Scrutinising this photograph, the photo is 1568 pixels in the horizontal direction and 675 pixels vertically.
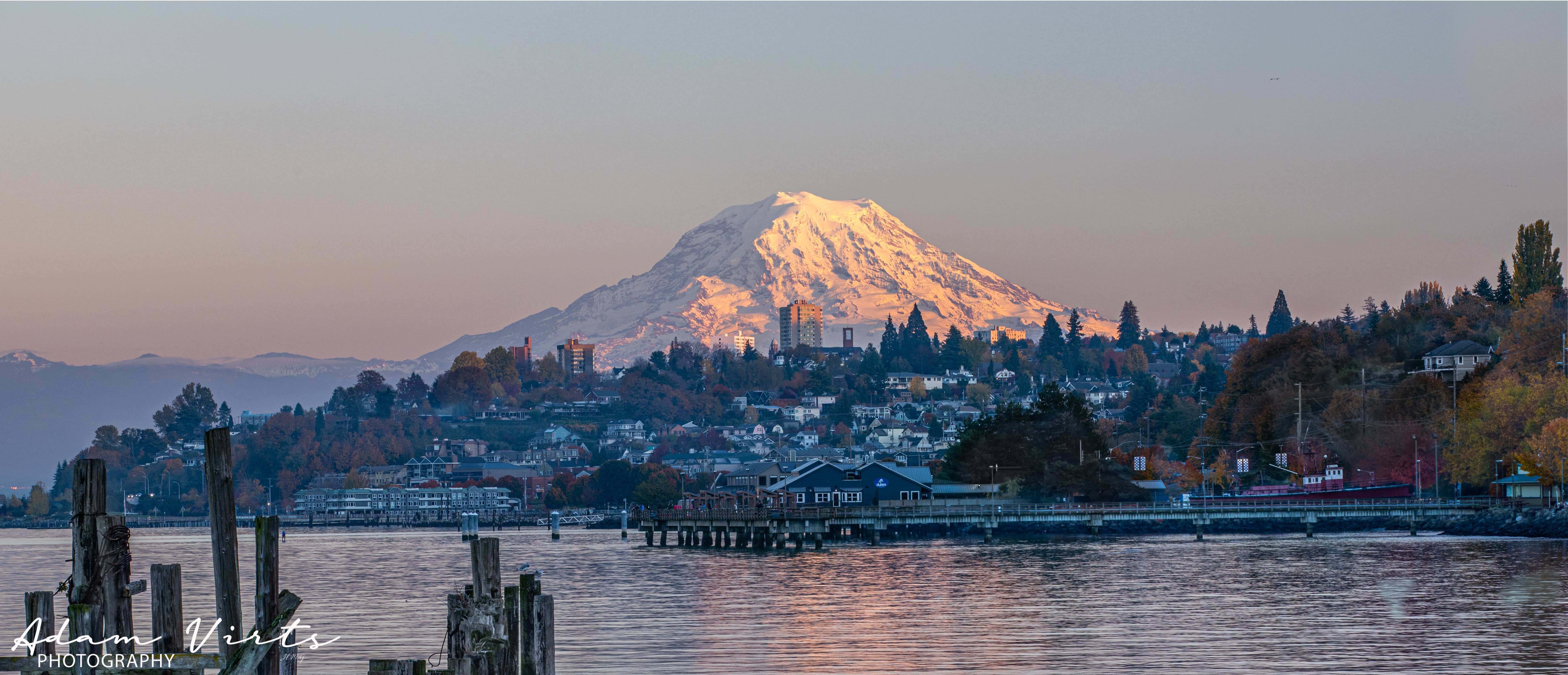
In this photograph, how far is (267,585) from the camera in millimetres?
17266

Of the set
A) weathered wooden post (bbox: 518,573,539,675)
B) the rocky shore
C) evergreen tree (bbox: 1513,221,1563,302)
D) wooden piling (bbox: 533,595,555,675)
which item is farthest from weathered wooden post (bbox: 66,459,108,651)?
evergreen tree (bbox: 1513,221,1563,302)

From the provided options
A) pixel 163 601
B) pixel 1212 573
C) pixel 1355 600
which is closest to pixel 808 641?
pixel 1355 600

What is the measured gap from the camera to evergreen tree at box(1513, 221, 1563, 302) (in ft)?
554

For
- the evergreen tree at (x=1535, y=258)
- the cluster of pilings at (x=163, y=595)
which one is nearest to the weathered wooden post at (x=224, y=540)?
the cluster of pilings at (x=163, y=595)

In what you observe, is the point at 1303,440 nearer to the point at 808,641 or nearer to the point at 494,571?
the point at 808,641

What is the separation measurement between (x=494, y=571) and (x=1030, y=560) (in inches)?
2616

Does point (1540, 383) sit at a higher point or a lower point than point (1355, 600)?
higher

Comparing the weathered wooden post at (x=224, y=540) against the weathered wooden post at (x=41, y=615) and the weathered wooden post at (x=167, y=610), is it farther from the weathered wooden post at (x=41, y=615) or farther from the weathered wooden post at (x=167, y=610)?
the weathered wooden post at (x=41, y=615)

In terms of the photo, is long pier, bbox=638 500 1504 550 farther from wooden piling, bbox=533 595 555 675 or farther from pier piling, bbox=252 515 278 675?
pier piling, bbox=252 515 278 675

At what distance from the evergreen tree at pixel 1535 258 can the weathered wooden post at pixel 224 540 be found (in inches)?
6735

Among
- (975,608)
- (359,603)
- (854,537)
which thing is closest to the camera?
(975,608)

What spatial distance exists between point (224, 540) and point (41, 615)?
332 cm

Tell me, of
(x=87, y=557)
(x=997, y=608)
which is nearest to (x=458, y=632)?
(x=87, y=557)

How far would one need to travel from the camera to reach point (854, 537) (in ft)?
404
